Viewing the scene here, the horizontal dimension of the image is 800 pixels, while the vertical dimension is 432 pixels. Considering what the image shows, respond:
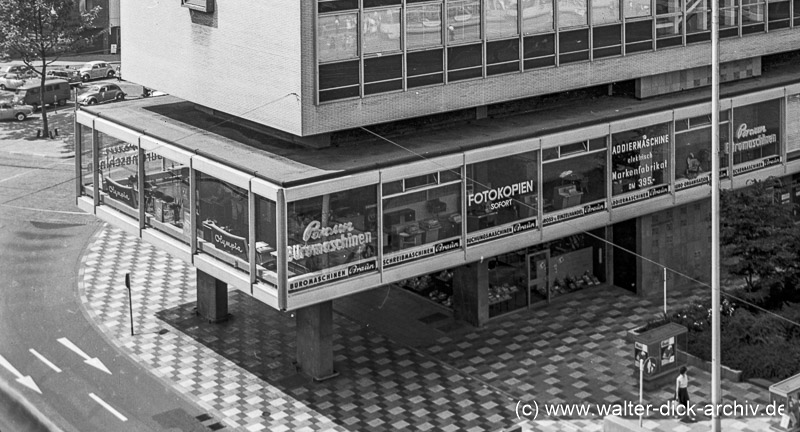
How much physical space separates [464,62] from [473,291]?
29.0 ft

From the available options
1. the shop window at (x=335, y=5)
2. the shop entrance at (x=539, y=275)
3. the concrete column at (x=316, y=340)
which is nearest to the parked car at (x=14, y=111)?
the shop entrance at (x=539, y=275)

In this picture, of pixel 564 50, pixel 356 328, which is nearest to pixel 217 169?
pixel 356 328

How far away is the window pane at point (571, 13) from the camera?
146 ft

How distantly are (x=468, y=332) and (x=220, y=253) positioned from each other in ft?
33.6

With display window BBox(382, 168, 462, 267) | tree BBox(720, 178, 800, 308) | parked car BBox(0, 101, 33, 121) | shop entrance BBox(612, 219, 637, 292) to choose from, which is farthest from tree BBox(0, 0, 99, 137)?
tree BBox(720, 178, 800, 308)

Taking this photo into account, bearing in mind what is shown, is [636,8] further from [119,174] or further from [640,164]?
[119,174]

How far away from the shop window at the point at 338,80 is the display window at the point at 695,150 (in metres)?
13.9

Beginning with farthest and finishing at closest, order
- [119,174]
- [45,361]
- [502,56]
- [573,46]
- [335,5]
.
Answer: [119,174] < [573,46] < [45,361] < [502,56] < [335,5]

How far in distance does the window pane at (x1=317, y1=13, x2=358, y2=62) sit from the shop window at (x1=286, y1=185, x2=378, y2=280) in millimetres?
4273

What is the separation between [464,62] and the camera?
42.3m

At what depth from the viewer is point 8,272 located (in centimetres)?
5362

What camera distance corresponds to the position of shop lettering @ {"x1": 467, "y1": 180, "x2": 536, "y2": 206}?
138 ft

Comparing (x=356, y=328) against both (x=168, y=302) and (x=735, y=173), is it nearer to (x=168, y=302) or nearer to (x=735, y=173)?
(x=168, y=302)

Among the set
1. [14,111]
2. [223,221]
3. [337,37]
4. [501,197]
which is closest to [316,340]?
[223,221]
